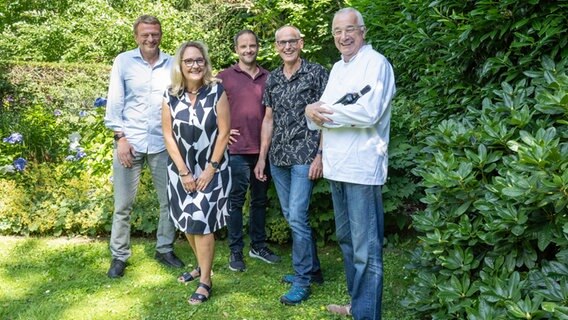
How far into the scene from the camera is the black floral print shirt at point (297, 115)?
12.2 feet

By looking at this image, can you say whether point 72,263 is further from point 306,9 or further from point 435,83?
point 306,9

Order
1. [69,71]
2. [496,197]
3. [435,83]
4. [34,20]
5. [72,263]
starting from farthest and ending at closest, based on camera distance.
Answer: [34,20] < [69,71] < [72,263] < [435,83] < [496,197]

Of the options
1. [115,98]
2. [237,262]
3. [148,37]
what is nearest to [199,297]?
[237,262]

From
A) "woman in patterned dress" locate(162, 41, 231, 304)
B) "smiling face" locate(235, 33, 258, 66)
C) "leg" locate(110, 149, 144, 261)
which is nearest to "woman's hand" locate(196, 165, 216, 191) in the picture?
"woman in patterned dress" locate(162, 41, 231, 304)

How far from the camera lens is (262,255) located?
4.63 m

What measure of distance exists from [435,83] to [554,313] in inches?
76.6

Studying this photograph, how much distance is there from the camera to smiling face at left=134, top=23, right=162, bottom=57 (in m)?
4.10

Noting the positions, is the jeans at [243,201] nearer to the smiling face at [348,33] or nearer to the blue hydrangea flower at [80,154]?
the smiling face at [348,33]

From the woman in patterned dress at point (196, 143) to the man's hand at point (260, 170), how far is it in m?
0.44

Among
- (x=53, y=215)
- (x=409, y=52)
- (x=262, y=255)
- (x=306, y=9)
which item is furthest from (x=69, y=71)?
(x=409, y=52)

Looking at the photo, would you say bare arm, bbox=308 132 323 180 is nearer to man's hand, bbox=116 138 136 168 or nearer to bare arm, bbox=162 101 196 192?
bare arm, bbox=162 101 196 192

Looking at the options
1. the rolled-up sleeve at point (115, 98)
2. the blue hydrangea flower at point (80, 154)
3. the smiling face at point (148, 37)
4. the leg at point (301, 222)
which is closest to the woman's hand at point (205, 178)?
the leg at point (301, 222)

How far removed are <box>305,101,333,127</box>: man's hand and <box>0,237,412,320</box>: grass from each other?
1.34 m

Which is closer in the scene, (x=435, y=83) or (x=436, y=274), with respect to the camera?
(x=436, y=274)
